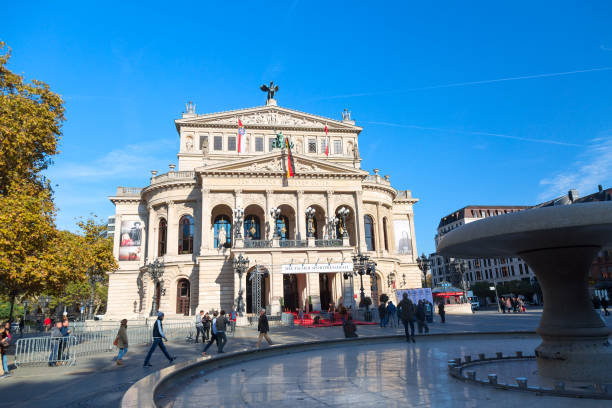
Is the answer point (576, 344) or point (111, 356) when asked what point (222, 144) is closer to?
point (111, 356)

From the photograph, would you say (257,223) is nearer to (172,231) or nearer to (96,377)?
(172,231)

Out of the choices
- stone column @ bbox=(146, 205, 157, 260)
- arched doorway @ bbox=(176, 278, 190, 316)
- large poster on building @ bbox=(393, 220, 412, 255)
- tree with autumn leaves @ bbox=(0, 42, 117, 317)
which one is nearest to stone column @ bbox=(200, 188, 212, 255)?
arched doorway @ bbox=(176, 278, 190, 316)

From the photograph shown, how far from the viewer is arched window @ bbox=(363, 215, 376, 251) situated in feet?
131

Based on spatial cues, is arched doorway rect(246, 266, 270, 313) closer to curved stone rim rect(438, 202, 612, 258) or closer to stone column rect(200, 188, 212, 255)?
stone column rect(200, 188, 212, 255)

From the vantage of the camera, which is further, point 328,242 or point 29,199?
point 328,242

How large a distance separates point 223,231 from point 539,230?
1305 inches

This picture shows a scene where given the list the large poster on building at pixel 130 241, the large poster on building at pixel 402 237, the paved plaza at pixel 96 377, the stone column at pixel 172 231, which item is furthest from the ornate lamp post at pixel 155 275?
the large poster on building at pixel 402 237

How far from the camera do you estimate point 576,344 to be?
709 centimetres

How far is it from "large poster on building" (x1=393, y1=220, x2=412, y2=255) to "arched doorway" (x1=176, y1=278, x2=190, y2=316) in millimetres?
22161

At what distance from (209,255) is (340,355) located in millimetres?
23105

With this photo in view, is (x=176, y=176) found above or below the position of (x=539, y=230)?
above

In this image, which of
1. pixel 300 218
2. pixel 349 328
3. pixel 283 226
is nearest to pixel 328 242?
pixel 300 218

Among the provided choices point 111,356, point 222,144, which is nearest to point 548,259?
point 111,356

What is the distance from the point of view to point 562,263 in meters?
7.53
